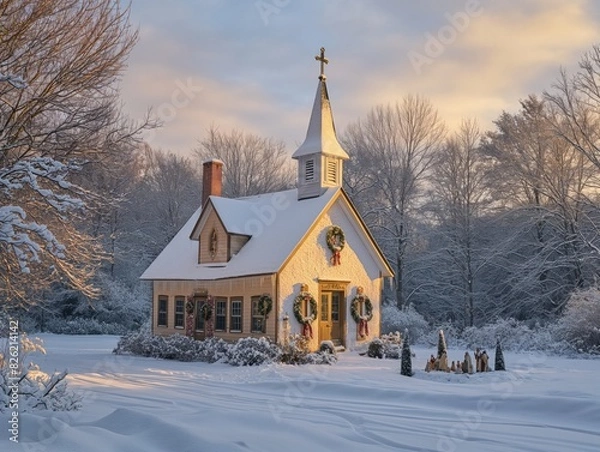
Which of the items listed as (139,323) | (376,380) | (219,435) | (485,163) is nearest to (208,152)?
(139,323)

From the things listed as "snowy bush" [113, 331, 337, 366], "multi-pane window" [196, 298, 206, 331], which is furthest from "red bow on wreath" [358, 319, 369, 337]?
"multi-pane window" [196, 298, 206, 331]

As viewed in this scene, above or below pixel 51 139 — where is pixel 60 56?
above

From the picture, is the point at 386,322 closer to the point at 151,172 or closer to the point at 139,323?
the point at 139,323

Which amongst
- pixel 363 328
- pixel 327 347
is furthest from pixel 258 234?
pixel 363 328

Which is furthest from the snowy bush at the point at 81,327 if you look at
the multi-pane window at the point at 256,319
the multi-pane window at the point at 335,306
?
the multi-pane window at the point at 335,306

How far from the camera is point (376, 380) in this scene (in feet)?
50.9

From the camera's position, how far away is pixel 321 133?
82.8 feet

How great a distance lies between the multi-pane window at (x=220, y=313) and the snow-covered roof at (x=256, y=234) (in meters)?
0.98

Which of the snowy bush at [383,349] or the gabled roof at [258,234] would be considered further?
the snowy bush at [383,349]

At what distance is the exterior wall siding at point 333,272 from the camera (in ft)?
71.2

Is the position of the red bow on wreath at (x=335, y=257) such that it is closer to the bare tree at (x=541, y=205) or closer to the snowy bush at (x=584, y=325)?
the snowy bush at (x=584, y=325)

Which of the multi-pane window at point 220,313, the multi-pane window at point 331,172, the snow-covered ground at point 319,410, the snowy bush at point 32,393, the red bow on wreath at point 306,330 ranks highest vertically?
the multi-pane window at point 331,172

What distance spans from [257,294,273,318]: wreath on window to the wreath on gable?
13.6ft

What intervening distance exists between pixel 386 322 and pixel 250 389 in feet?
55.4
